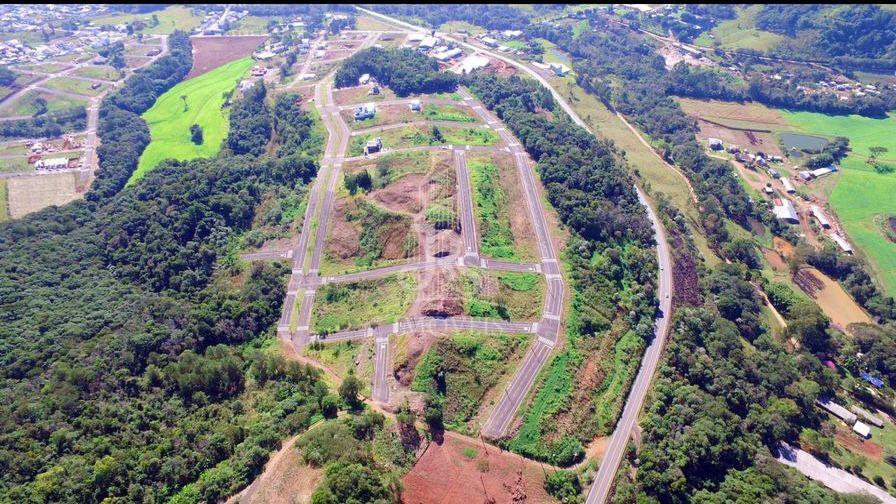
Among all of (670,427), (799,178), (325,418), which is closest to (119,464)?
(325,418)

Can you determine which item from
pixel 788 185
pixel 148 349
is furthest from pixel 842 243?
pixel 148 349

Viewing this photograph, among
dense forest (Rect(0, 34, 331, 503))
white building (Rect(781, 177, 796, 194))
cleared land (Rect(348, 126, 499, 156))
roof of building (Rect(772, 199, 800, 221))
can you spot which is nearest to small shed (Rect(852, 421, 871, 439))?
roof of building (Rect(772, 199, 800, 221))

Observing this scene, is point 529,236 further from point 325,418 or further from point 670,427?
point 325,418

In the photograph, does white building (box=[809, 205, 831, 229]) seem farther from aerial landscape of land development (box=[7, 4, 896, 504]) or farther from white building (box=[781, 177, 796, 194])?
white building (box=[781, 177, 796, 194])

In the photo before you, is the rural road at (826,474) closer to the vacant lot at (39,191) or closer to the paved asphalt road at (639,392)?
the paved asphalt road at (639,392)

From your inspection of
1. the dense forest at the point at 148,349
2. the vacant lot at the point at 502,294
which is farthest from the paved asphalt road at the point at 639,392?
the dense forest at the point at 148,349

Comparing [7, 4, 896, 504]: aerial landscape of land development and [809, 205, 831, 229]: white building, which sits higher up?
[809, 205, 831, 229]: white building
